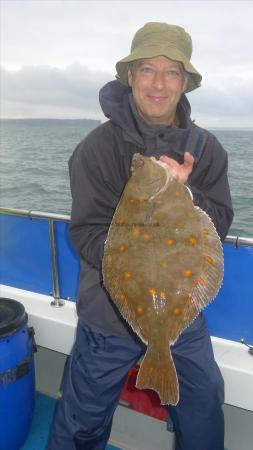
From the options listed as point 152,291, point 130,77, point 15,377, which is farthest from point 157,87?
point 15,377

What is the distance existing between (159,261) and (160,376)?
587mm

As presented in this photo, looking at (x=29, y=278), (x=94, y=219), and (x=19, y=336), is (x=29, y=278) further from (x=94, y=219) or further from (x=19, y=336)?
(x=94, y=219)

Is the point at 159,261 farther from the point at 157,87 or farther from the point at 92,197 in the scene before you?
the point at 157,87

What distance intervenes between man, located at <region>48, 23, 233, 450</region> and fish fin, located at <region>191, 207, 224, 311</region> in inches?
14.8

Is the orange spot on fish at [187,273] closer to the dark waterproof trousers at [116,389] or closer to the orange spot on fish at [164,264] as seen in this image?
the orange spot on fish at [164,264]

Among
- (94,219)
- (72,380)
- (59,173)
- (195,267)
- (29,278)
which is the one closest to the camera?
(195,267)

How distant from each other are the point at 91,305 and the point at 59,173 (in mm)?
18357

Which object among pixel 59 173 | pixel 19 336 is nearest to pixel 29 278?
pixel 19 336

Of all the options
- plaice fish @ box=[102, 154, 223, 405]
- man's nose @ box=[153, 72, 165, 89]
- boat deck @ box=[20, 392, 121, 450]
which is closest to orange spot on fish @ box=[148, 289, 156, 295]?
plaice fish @ box=[102, 154, 223, 405]

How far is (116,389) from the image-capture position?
2.60 m

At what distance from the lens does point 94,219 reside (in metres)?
2.44

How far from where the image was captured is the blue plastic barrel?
2.94 metres

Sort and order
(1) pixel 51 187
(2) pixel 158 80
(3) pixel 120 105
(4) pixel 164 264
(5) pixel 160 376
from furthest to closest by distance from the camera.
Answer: (1) pixel 51 187
(3) pixel 120 105
(2) pixel 158 80
(5) pixel 160 376
(4) pixel 164 264

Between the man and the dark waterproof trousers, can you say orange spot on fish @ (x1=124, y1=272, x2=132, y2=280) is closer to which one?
the man
